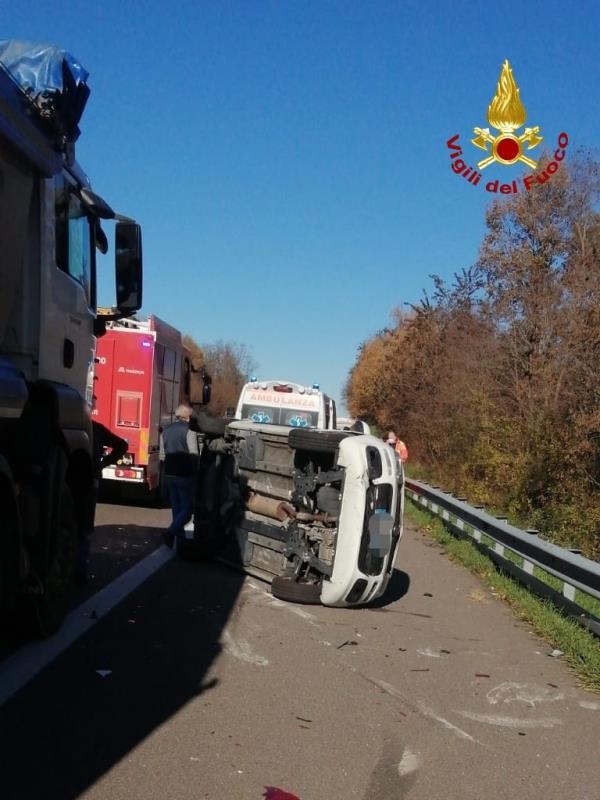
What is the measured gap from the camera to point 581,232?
63.4 feet

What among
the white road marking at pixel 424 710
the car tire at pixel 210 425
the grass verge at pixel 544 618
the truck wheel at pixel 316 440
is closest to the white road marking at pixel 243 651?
the white road marking at pixel 424 710

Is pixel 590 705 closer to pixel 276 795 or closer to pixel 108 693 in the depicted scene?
pixel 276 795

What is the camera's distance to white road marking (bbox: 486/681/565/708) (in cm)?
567

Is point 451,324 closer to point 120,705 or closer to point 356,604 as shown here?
point 356,604

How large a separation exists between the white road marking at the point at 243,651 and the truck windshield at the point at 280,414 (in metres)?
10.5

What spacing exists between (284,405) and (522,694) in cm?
1180

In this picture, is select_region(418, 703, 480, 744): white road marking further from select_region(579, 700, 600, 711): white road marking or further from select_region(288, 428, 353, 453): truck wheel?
select_region(288, 428, 353, 453): truck wheel

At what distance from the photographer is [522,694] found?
19.1 ft

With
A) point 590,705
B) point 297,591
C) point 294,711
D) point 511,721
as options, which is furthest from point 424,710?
point 297,591

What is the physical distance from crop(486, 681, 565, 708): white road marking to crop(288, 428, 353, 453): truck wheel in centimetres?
268

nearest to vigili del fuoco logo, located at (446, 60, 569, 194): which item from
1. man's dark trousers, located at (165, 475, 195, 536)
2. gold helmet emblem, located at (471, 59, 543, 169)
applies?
gold helmet emblem, located at (471, 59, 543, 169)

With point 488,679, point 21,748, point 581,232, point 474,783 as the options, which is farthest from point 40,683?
point 581,232

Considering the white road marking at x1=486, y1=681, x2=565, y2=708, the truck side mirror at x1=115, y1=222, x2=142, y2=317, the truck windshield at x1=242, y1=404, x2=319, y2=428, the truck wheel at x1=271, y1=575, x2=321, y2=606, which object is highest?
the truck side mirror at x1=115, y1=222, x2=142, y2=317

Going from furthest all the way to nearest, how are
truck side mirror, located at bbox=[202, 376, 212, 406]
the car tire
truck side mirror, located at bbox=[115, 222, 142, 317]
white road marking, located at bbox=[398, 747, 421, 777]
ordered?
truck side mirror, located at bbox=[202, 376, 212, 406] → the car tire → truck side mirror, located at bbox=[115, 222, 142, 317] → white road marking, located at bbox=[398, 747, 421, 777]
